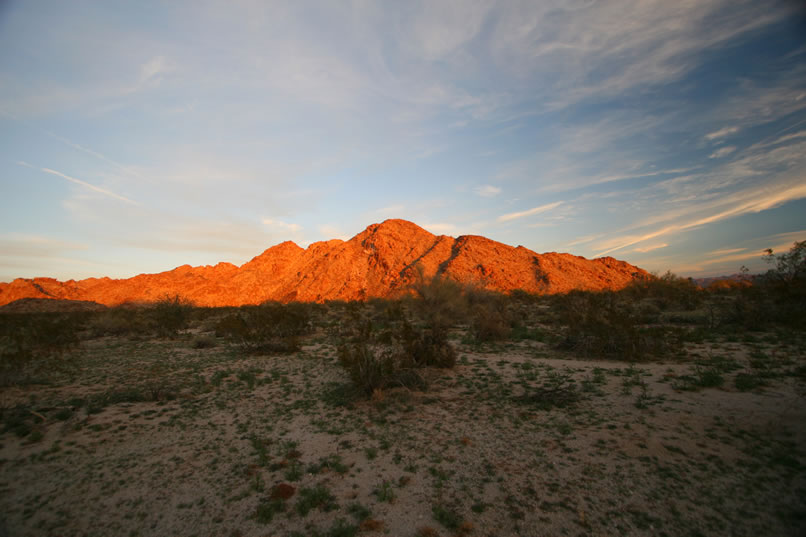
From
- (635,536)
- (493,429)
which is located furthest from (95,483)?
(635,536)

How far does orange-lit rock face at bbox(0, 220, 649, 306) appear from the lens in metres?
61.4

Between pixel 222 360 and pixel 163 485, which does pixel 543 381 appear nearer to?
pixel 163 485

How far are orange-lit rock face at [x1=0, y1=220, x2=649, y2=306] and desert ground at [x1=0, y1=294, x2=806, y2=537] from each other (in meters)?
49.4

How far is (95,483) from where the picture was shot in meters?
4.42

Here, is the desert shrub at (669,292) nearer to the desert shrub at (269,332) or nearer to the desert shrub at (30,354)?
the desert shrub at (269,332)

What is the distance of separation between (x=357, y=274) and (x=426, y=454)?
225 ft

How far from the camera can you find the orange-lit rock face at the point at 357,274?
61.4m

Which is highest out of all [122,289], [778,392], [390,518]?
[122,289]

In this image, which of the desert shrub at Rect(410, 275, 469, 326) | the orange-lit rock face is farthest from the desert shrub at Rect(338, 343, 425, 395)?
the orange-lit rock face

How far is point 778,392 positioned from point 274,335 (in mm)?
16447

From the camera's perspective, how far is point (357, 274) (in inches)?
2869

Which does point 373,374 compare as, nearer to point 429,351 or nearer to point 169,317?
point 429,351

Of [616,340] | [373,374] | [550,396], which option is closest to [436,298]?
[616,340]

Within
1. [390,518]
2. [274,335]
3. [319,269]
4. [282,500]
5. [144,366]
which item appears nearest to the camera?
[390,518]
